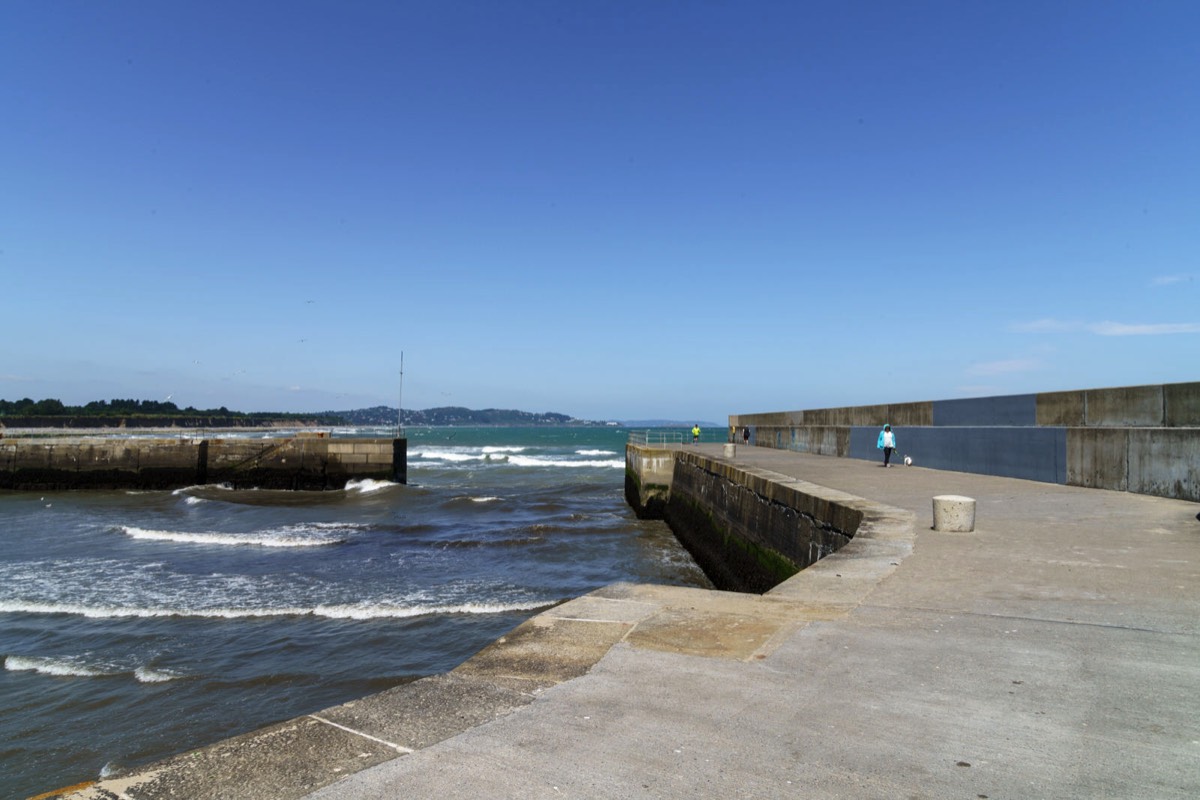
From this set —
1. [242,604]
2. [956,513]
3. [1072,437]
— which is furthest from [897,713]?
[1072,437]

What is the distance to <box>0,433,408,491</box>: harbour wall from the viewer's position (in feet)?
96.9

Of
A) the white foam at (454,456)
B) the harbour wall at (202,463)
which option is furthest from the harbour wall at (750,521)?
the white foam at (454,456)

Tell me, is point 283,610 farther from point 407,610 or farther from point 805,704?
point 805,704

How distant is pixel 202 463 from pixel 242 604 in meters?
22.8

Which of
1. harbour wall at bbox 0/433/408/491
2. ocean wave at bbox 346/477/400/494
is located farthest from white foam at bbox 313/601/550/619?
harbour wall at bbox 0/433/408/491

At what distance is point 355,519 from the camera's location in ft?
69.1

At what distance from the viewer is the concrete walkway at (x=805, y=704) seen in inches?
107

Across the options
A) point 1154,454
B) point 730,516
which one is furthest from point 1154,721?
point 730,516

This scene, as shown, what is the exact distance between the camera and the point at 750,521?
40.4 feet

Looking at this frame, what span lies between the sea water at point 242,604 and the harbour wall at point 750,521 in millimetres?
829

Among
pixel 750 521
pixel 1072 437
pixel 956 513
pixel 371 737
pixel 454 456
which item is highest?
pixel 1072 437

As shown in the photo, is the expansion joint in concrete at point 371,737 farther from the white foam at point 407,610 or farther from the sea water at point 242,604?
the white foam at point 407,610

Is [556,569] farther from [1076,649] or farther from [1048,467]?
[1076,649]

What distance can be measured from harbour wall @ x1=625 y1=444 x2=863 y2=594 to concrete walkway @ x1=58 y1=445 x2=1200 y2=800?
9.62 feet
